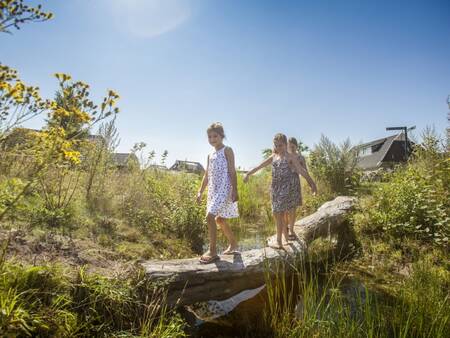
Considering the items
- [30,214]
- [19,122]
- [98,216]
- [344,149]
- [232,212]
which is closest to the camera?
[19,122]

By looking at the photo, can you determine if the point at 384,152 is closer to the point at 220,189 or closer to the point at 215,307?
the point at 220,189

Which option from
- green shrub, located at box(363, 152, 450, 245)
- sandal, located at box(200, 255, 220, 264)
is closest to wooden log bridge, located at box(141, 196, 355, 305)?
Answer: sandal, located at box(200, 255, 220, 264)

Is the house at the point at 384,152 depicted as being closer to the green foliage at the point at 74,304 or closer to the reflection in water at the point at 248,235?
the reflection in water at the point at 248,235

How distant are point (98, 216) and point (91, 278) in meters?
2.85

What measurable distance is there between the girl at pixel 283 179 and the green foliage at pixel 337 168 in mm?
6547

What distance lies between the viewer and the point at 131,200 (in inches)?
239

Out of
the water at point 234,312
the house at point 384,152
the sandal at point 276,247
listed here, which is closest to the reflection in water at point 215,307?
the water at point 234,312

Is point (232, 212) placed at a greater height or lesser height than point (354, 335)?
greater

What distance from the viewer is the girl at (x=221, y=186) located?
3707mm

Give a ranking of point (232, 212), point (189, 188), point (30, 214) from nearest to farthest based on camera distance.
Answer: point (232, 212), point (30, 214), point (189, 188)

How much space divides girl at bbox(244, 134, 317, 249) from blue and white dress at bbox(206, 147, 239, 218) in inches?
32.4

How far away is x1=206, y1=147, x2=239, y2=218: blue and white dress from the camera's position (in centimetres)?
371

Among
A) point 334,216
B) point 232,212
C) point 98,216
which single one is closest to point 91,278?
point 232,212

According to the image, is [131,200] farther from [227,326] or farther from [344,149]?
[344,149]
